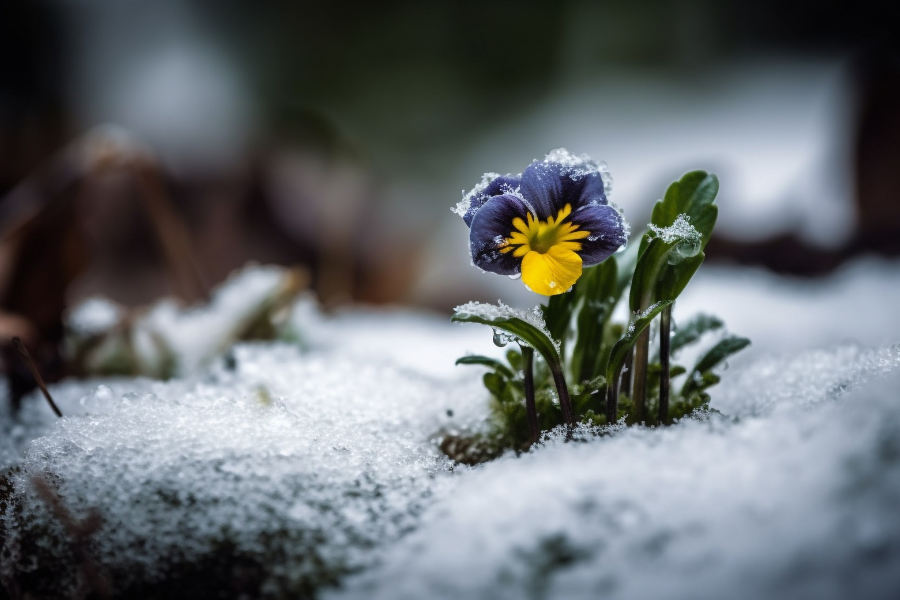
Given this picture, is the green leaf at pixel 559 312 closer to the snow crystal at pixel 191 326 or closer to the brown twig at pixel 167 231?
the snow crystal at pixel 191 326

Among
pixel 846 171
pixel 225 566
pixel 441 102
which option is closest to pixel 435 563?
pixel 225 566

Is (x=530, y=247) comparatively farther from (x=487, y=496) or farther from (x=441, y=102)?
(x=441, y=102)

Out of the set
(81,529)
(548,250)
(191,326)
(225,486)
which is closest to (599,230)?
(548,250)

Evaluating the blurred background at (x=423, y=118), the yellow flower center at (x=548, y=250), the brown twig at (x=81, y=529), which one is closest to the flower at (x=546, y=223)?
the yellow flower center at (x=548, y=250)

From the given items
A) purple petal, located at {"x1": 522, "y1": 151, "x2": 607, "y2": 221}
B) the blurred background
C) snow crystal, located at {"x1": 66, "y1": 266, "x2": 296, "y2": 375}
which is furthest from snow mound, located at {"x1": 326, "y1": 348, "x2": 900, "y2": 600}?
the blurred background

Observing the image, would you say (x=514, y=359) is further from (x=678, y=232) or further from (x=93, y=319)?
(x=93, y=319)

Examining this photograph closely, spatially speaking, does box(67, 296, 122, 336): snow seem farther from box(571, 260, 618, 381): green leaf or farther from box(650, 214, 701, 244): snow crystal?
box(650, 214, 701, 244): snow crystal
